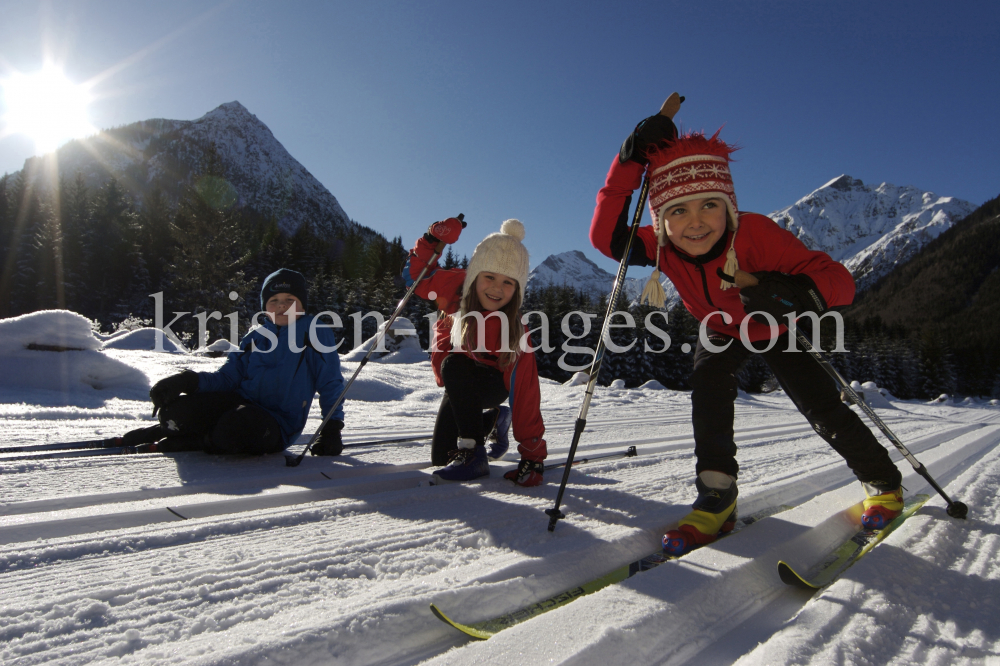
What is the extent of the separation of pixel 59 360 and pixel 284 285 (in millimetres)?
3258

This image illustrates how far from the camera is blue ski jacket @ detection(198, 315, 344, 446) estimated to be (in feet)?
8.96

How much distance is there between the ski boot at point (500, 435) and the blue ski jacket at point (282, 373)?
974 mm

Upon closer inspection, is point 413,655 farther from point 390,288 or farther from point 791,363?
point 390,288

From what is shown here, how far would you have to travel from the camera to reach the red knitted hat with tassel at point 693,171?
1.92 meters

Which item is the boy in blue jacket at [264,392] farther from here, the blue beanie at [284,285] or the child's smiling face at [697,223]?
the child's smiling face at [697,223]

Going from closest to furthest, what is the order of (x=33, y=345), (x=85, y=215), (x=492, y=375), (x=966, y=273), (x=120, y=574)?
(x=120, y=574)
(x=492, y=375)
(x=33, y=345)
(x=85, y=215)
(x=966, y=273)

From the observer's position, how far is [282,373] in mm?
2734

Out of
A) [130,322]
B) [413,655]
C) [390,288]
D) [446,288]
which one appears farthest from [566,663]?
[390,288]

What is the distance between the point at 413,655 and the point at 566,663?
0.30 m

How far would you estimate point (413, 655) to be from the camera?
36.8 inches

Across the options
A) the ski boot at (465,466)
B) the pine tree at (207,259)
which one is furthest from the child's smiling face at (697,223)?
the pine tree at (207,259)

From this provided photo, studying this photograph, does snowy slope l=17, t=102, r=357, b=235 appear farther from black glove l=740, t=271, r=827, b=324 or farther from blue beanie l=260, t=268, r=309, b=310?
black glove l=740, t=271, r=827, b=324

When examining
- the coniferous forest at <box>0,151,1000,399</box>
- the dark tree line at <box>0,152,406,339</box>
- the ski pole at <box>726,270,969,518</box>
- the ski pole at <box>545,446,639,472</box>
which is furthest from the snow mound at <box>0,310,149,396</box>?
the dark tree line at <box>0,152,406,339</box>

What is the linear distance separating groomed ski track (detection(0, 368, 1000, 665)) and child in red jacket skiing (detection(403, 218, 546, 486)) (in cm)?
21
